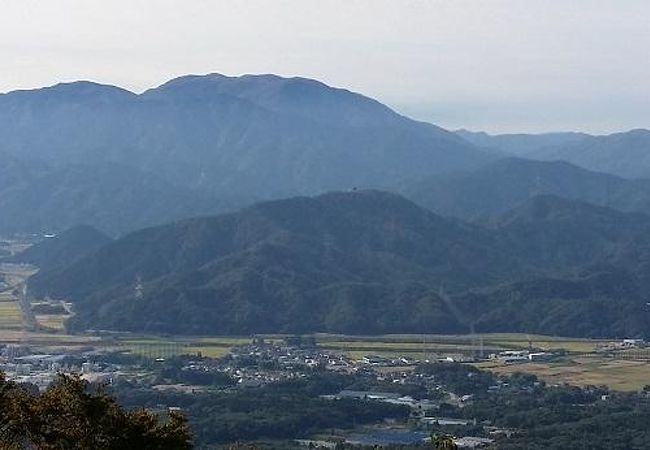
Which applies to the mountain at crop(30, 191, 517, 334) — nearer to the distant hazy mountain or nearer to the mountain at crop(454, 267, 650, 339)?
the distant hazy mountain

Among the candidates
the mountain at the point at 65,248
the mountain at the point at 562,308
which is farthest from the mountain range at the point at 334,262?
the mountain at the point at 65,248

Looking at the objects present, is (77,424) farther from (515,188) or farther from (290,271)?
(515,188)

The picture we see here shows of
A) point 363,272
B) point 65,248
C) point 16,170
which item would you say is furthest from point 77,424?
point 16,170

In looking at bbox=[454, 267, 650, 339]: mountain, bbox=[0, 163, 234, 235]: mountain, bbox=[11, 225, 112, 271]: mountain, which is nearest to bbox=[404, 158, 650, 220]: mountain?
bbox=[0, 163, 234, 235]: mountain

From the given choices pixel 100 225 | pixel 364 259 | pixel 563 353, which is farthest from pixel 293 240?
pixel 100 225

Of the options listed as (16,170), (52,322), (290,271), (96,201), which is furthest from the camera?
(16,170)

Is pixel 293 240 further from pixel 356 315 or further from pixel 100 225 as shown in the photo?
pixel 100 225
